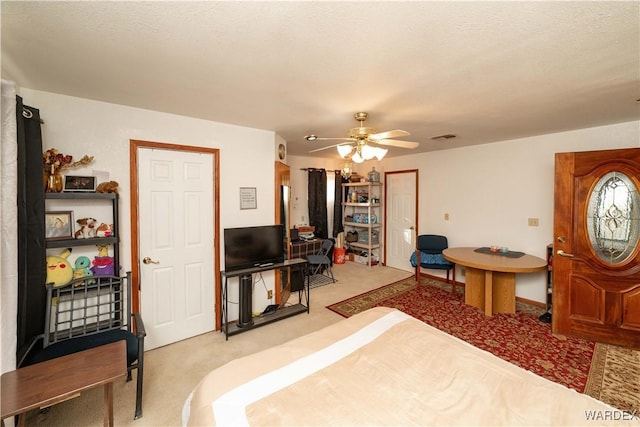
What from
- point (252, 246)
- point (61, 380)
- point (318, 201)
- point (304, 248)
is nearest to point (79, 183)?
point (61, 380)

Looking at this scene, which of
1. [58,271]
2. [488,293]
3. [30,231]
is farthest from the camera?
[488,293]

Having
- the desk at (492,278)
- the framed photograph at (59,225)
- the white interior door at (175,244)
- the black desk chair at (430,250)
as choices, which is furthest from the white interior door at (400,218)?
the framed photograph at (59,225)

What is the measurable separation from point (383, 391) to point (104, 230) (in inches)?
101

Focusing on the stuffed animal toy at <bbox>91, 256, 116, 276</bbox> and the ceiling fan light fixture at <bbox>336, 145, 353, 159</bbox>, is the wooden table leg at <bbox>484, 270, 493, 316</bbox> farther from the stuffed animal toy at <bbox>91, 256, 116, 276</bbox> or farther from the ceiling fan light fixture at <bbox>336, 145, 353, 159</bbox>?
the stuffed animal toy at <bbox>91, 256, 116, 276</bbox>

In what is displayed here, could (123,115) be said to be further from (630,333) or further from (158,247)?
(630,333)

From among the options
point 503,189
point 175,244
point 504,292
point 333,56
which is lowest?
point 504,292

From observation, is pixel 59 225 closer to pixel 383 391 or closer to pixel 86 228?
pixel 86 228

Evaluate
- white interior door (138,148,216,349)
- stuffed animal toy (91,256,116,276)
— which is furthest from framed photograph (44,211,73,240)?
white interior door (138,148,216,349)

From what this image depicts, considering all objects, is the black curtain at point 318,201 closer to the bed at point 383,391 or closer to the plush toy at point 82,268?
the plush toy at point 82,268

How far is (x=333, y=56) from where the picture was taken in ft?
5.19

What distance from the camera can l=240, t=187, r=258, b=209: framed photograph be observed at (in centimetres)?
320

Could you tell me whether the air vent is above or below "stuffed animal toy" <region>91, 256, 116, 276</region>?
above

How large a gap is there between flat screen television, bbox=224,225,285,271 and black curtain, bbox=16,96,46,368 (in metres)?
1.42

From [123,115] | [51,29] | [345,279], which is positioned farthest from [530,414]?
[345,279]
